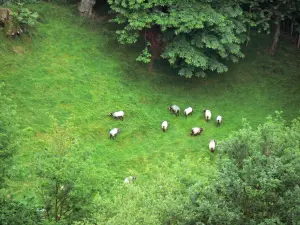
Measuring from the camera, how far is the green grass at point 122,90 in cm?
4525

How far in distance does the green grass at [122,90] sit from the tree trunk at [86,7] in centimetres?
91

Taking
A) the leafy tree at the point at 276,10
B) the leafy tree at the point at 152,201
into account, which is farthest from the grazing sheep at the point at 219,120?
the leafy tree at the point at 152,201

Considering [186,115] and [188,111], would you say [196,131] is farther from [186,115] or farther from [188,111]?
[188,111]

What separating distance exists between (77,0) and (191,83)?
55.7 ft

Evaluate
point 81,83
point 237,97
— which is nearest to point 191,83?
point 237,97

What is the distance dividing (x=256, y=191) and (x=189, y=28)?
26.0 metres

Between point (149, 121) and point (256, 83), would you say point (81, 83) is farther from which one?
point (256, 83)

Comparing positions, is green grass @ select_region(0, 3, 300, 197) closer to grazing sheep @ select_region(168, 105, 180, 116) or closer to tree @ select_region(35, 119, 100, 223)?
grazing sheep @ select_region(168, 105, 180, 116)

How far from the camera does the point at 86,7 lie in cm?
5681

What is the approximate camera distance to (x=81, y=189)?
31.7 meters

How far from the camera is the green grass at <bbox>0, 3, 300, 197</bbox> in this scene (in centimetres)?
4525

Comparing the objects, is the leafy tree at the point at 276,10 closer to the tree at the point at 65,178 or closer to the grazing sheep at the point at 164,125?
the grazing sheep at the point at 164,125

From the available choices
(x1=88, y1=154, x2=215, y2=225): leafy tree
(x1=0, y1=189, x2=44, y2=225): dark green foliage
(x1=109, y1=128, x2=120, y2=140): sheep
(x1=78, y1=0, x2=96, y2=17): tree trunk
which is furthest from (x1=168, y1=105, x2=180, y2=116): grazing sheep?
(x1=0, y1=189, x2=44, y2=225): dark green foliage

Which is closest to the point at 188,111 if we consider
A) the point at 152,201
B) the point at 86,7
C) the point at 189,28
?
the point at 189,28
